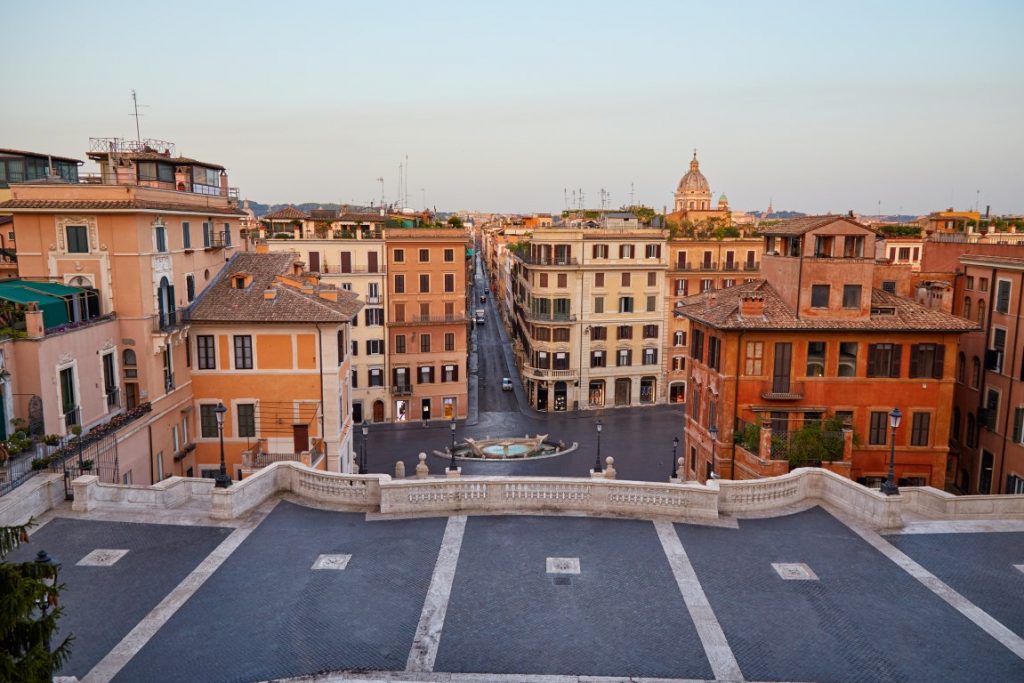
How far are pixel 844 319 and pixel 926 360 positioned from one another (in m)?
4.09

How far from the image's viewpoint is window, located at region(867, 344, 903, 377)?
1303 inches

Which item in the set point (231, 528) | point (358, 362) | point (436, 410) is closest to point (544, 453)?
point (436, 410)

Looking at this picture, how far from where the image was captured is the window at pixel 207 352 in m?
35.9

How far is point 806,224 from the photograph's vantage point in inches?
1357

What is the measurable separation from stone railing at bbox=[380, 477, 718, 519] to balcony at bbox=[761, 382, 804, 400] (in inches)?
467

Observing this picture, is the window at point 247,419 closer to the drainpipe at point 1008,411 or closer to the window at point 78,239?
the window at point 78,239

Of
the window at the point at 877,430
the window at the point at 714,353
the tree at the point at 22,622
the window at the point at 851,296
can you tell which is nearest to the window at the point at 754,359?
the window at the point at 714,353

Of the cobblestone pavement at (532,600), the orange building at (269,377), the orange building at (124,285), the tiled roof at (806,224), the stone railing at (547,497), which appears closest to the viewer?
→ the cobblestone pavement at (532,600)

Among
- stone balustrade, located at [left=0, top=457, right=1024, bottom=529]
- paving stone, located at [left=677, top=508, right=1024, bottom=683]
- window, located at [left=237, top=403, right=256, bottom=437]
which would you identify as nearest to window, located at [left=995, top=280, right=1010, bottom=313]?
stone balustrade, located at [left=0, top=457, right=1024, bottom=529]

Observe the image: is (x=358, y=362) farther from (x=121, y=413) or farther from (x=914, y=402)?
(x=914, y=402)

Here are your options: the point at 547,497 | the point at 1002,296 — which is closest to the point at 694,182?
the point at 1002,296

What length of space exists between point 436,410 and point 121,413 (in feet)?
111

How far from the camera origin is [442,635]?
15.8 meters

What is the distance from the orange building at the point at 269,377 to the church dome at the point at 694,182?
5822 inches
